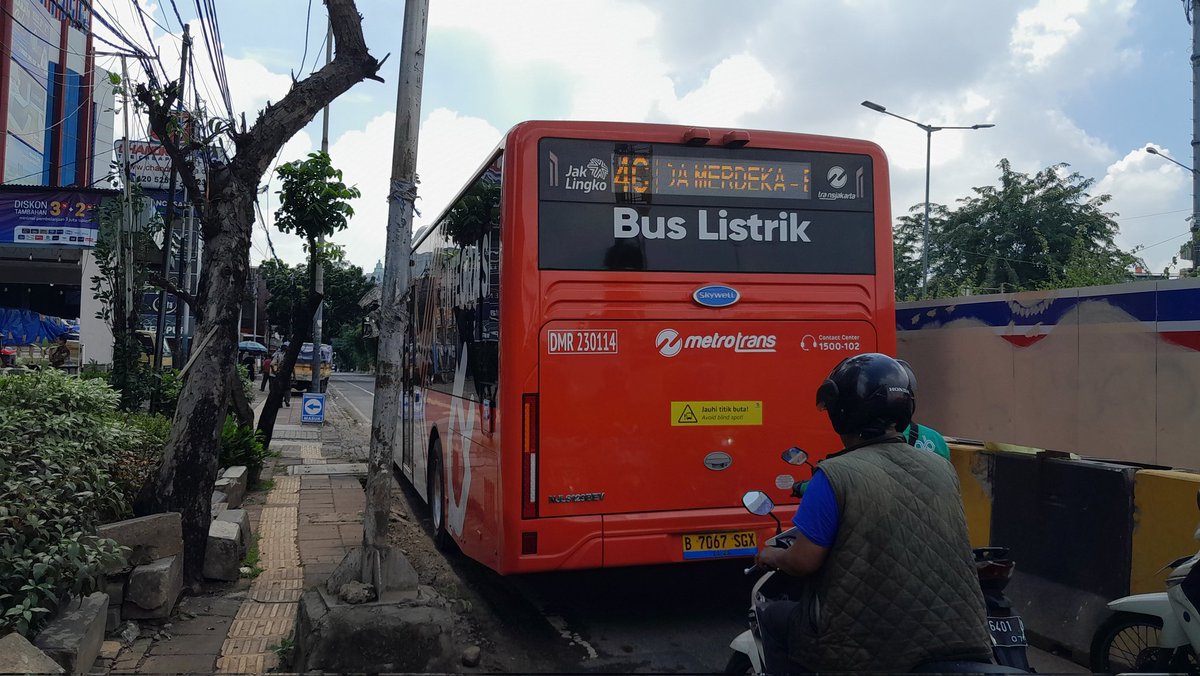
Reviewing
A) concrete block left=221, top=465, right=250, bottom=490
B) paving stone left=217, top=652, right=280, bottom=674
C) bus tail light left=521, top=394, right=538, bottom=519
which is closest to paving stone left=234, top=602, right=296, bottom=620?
paving stone left=217, top=652, right=280, bottom=674

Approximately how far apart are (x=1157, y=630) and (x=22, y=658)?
196 inches

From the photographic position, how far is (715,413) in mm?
5430

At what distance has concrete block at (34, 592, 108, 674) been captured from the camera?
3.98m

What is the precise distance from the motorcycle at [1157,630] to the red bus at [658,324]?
6.01ft

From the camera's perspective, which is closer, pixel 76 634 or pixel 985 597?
pixel 985 597

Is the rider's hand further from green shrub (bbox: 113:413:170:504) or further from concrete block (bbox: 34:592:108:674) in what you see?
green shrub (bbox: 113:413:170:504)

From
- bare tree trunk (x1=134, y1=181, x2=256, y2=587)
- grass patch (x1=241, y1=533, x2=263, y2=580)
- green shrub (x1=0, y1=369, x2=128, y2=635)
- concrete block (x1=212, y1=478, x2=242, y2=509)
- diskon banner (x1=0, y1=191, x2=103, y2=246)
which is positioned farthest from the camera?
diskon banner (x1=0, y1=191, x2=103, y2=246)

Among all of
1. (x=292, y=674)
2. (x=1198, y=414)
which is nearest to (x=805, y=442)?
(x=1198, y=414)

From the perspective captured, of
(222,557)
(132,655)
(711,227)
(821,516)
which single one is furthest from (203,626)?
(821,516)

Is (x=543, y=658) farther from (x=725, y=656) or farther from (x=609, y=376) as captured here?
(x=609, y=376)

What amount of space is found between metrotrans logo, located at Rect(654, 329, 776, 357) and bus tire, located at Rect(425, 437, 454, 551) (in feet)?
10.5

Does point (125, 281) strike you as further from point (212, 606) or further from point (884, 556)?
point (884, 556)

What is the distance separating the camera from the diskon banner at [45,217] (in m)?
26.9

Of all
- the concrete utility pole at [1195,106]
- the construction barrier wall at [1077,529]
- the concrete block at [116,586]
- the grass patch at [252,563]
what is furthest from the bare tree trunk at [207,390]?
the concrete utility pole at [1195,106]
